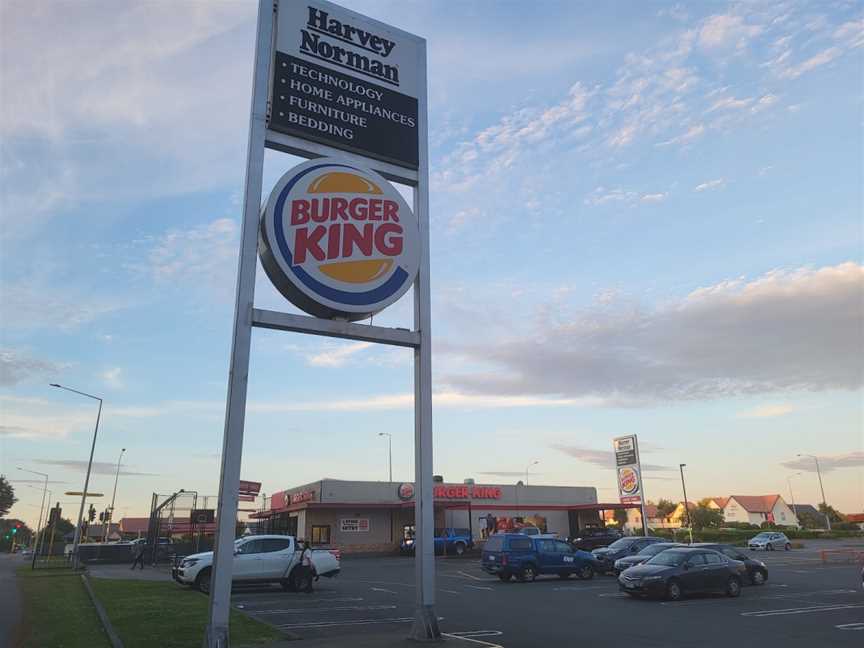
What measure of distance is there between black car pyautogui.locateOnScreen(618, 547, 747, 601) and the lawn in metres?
13.1

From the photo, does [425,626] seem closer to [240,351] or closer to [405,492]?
[240,351]

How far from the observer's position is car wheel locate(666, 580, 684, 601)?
17359mm

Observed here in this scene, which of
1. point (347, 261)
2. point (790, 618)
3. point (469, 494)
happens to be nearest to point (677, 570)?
point (790, 618)

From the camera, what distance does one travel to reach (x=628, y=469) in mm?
45906

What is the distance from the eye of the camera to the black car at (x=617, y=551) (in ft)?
86.8

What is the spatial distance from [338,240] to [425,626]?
655 cm

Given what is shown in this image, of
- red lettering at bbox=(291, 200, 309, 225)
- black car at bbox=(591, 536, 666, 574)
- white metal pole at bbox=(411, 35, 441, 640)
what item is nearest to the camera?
white metal pole at bbox=(411, 35, 441, 640)

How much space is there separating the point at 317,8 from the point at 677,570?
16.4 meters

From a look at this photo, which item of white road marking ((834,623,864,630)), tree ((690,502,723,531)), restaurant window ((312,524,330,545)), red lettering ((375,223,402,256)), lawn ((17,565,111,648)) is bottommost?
white road marking ((834,623,864,630))

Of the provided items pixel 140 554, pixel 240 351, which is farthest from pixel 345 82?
pixel 140 554

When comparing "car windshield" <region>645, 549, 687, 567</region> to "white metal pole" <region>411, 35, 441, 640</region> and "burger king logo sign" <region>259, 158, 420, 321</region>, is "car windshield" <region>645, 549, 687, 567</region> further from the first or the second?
"burger king logo sign" <region>259, 158, 420, 321</region>

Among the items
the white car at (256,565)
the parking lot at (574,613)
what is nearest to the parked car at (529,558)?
the parking lot at (574,613)

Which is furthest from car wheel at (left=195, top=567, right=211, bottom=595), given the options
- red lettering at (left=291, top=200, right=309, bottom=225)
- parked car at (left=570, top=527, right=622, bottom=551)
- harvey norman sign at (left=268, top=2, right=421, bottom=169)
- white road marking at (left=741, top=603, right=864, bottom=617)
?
parked car at (left=570, top=527, right=622, bottom=551)

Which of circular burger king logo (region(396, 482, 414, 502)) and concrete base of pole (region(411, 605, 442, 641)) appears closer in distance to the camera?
concrete base of pole (region(411, 605, 442, 641))
